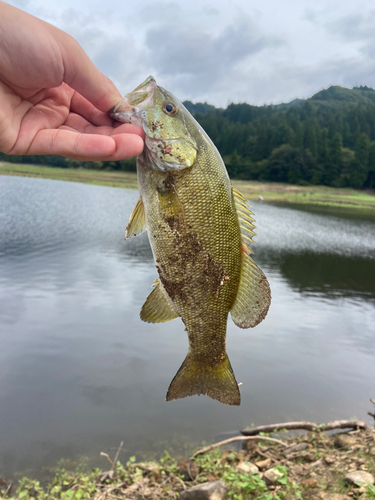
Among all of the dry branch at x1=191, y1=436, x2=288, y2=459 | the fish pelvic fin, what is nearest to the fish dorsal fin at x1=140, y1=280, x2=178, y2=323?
the fish pelvic fin

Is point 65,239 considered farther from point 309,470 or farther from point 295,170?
point 295,170

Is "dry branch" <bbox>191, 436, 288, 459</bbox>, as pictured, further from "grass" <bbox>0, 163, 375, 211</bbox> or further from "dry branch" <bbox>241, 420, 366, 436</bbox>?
"grass" <bbox>0, 163, 375, 211</bbox>

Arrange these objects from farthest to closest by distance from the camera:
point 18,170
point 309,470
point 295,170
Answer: point 295,170 → point 18,170 → point 309,470

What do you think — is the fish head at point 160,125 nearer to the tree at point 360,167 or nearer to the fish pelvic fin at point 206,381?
the fish pelvic fin at point 206,381

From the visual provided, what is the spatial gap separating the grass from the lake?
110 feet

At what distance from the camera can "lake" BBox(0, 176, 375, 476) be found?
5703mm

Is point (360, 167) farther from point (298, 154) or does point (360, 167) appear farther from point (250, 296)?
point (250, 296)

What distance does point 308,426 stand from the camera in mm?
5941

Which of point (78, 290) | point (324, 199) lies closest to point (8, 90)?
point (78, 290)

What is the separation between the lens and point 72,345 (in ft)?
26.1

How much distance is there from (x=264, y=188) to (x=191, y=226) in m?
55.5

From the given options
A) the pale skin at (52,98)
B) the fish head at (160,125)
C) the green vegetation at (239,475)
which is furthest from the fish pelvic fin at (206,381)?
the green vegetation at (239,475)

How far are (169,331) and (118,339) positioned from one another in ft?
4.32

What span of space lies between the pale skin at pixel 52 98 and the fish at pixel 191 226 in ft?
0.57
